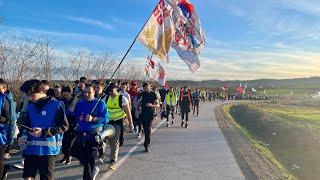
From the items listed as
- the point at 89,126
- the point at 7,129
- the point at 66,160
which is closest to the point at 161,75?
the point at 66,160

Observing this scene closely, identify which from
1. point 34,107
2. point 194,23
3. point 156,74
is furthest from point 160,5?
point 156,74

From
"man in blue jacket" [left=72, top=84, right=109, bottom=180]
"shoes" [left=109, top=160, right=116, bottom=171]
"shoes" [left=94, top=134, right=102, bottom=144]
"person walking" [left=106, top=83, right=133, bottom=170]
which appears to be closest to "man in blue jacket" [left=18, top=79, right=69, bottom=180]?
"man in blue jacket" [left=72, top=84, right=109, bottom=180]

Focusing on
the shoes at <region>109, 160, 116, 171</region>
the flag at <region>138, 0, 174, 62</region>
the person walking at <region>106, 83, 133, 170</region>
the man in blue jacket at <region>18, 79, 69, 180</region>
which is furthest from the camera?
the person walking at <region>106, 83, 133, 170</region>

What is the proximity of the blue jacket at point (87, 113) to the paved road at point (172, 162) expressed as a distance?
4.78 ft

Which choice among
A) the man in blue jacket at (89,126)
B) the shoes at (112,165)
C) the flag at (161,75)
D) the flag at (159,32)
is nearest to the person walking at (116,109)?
the shoes at (112,165)

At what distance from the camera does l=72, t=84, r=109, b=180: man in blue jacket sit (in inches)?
320

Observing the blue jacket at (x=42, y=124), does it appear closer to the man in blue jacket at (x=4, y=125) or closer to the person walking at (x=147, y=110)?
the man in blue jacket at (x=4, y=125)

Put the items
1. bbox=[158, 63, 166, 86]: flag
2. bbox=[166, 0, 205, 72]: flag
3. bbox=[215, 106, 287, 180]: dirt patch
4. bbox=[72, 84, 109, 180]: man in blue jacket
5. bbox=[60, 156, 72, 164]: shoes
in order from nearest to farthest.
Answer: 1. bbox=[72, 84, 109, 180]: man in blue jacket
2. bbox=[215, 106, 287, 180]: dirt patch
3. bbox=[60, 156, 72, 164]: shoes
4. bbox=[166, 0, 205, 72]: flag
5. bbox=[158, 63, 166, 86]: flag

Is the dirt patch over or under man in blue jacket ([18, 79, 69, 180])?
under

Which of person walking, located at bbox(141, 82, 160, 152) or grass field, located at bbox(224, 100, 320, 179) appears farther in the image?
grass field, located at bbox(224, 100, 320, 179)

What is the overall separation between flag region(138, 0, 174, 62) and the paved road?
8.31 ft

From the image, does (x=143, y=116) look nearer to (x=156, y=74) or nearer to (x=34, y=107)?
(x=34, y=107)

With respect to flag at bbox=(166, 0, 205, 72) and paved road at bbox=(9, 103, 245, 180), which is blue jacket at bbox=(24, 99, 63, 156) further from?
flag at bbox=(166, 0, 205, 72)

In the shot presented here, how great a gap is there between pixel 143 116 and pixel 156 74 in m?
14.1
